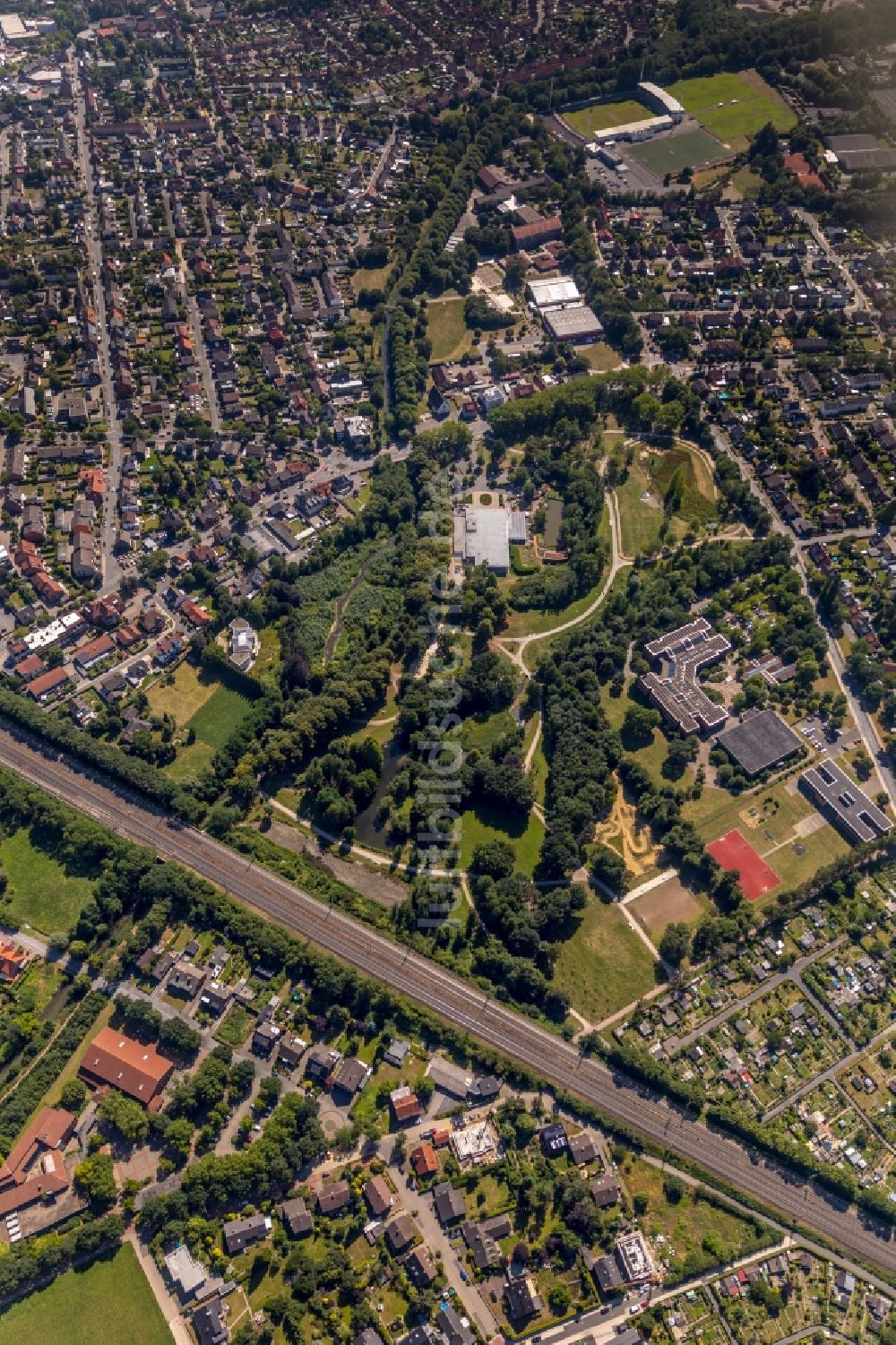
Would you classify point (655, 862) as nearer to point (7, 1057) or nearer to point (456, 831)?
point (456, 831)

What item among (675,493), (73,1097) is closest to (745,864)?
(675,493)

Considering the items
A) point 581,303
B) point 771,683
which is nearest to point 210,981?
point 771,683

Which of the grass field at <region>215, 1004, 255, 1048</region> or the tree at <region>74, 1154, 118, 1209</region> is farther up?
the grass field at <region>215, 1004, 255, 1048</region>

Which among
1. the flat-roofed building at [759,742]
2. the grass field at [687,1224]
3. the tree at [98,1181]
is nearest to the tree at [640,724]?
the flat-roofed building at [759,742]

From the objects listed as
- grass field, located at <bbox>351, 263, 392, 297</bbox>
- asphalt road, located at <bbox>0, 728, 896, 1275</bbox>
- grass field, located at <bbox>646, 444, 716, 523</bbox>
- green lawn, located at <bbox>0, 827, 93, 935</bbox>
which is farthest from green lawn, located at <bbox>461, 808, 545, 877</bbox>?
grass field, located at <bbox>351, 263, 392, 297</bbox>

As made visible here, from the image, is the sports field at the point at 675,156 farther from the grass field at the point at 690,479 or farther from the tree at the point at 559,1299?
the tree at the point at 559,1299

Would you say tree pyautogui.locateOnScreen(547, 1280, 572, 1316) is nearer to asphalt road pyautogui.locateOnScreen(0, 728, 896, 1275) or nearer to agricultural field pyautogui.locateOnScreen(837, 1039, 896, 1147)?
asphalt road pyautogui.locateOnScreen(0, 728, 896, 1275)

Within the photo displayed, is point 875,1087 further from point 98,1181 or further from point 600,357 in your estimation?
point 600,357
